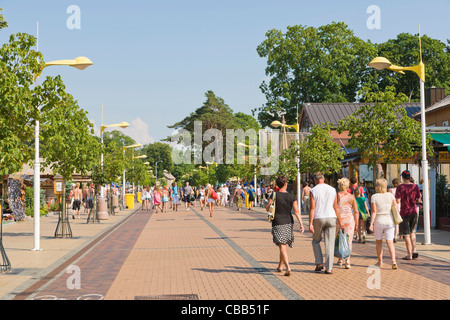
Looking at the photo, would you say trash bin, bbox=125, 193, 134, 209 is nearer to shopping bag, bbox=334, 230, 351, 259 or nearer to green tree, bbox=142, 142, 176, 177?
shopping bag, bbox=334, 230, 351, 259

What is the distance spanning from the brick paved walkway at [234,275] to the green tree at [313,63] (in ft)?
148

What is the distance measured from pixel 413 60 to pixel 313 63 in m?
9.69

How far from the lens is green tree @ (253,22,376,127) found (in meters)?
59.8

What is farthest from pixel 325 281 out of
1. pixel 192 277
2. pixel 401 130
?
pixel 401 130

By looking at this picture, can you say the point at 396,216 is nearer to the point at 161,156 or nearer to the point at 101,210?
the point at 101,210

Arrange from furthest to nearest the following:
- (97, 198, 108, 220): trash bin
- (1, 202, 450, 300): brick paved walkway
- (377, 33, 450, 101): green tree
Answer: (377, 33, 450, 101): green tree → (97, 198, 108, 220): trash bin → (1, 202, 450, 300): brick paved walkway

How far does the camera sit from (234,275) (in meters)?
10.5

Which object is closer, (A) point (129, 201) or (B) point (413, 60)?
(A) point (129, 201)

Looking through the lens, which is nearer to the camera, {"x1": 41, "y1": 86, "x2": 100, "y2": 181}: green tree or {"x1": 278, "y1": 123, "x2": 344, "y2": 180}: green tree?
{"x1": 41, "y1": 86, "x2": 100, "y2": 181}: green tree

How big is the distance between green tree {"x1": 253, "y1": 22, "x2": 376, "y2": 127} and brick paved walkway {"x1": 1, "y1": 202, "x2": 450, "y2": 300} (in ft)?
148

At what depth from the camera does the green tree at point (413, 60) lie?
189 ft

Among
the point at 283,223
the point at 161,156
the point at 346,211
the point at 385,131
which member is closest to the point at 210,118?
the point at 385,131

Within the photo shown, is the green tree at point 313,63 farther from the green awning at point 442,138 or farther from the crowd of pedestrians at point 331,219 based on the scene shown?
the crowd of pedestrians at point 331,219

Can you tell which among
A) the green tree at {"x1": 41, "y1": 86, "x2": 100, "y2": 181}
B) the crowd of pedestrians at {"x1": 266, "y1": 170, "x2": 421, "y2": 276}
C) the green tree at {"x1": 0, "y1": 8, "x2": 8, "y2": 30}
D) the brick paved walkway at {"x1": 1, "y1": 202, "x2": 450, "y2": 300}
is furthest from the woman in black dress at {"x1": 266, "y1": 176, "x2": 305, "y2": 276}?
the green tree at {"x1": 0, "y1": 8, "x2": 8, "y2": 30}
